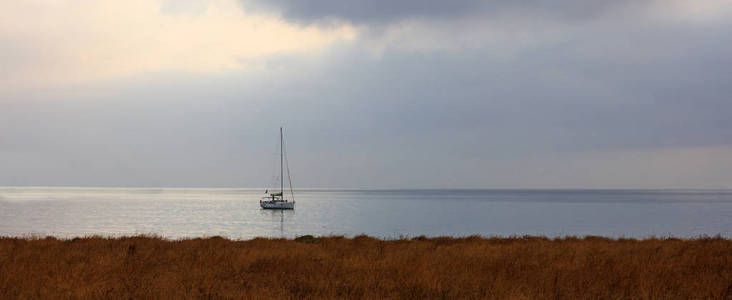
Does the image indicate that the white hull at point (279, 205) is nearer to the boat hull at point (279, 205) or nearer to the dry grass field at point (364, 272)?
the boat hull at point (279, 205)

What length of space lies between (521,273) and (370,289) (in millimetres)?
4301

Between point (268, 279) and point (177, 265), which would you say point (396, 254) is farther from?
point (177, 265)

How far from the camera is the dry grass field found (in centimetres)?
946

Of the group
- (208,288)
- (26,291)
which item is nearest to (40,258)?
(26,291)

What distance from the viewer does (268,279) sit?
1094cm

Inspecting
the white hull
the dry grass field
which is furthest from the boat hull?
the dry grass field

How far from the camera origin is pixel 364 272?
39.0 ft

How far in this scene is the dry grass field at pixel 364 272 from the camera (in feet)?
31.0

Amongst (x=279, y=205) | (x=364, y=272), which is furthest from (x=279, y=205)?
(x=364, y=272)

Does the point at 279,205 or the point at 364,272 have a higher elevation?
the point at 364,272

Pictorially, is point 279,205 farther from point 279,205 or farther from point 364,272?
point 364,272

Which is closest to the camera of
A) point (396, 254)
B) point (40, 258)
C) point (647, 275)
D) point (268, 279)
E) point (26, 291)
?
point (26, 291)

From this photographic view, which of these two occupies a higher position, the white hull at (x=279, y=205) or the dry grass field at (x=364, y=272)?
the dry grass field at (x=364, y=272)

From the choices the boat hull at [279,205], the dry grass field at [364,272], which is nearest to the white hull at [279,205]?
the boat hull at [279,205]
